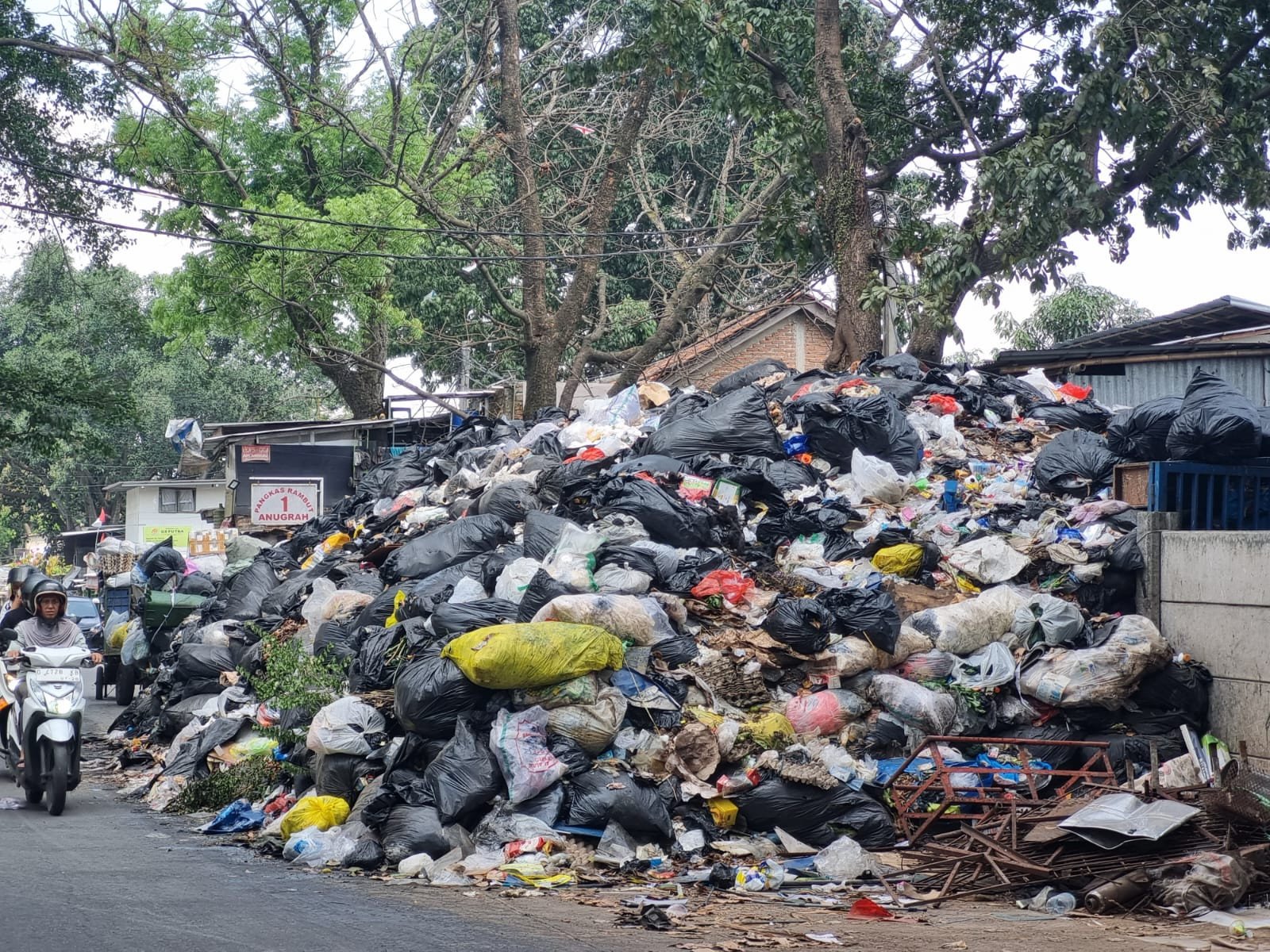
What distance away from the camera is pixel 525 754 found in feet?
19.5

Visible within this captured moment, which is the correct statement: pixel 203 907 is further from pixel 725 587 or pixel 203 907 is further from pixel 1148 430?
pixel 1148 430

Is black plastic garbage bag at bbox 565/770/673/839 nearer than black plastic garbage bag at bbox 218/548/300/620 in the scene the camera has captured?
Yes

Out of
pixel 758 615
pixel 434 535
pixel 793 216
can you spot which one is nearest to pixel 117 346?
pixel 793 216

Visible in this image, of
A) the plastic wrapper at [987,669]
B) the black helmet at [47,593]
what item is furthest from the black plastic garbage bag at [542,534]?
the black helmet at [47,593]

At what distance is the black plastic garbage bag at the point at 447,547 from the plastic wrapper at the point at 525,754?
289 cm

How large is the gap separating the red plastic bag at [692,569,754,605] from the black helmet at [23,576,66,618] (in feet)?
12.6

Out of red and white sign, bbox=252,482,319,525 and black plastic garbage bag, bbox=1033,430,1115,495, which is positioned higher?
black plastic garbage bag, bbox=1033,430,1115,495

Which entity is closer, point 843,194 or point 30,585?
point 30,585

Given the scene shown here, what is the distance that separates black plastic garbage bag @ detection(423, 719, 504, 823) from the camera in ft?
19.3

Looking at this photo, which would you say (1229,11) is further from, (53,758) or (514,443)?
(53,758)

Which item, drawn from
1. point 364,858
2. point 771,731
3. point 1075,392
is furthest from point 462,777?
point 1075,392

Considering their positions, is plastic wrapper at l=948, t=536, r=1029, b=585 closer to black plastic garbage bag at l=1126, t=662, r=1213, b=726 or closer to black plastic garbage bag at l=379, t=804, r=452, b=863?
black plastic garbage bag at l=1126, t=662, r=1213, b=726

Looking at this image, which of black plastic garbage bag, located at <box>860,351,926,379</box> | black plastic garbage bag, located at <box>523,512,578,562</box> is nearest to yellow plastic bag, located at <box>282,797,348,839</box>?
black plastic garbage bag, located at <box>523,512,578,562</box>

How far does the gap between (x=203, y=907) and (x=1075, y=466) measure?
650 centimetres
